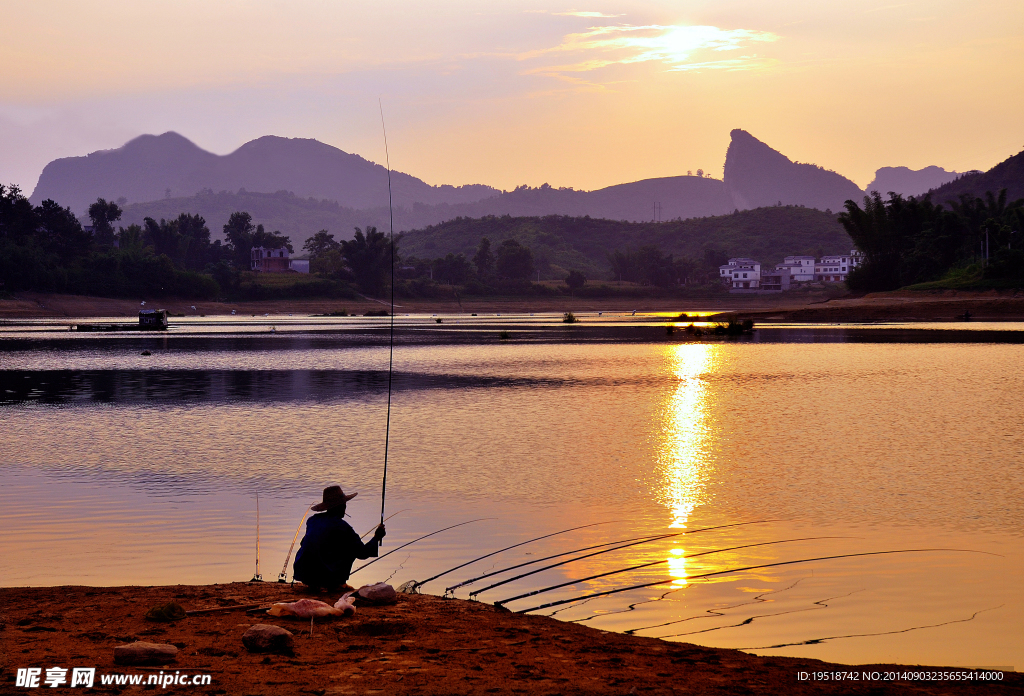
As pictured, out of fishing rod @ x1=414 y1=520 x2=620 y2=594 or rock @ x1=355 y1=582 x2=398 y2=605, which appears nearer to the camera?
rock @ x1=355 y1=582 x2=398 y2=605

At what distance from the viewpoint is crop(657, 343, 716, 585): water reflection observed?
14273 millimetres

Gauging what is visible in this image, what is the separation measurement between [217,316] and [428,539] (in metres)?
164

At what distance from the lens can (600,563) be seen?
11.3 metres

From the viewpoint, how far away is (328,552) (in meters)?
10.1

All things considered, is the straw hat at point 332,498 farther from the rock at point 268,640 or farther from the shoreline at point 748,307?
the shoreline at point 748,307

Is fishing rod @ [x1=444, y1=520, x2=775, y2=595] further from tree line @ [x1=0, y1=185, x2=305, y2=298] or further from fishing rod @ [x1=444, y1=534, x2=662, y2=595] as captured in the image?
tree line @ [x1=0, y1=185, x2=305, y2=298]

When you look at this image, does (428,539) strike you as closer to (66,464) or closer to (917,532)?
(917,532)

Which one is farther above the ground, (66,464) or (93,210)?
(93,210)

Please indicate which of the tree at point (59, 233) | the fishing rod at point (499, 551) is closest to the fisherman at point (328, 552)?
the fishing rod at point (499, 551)

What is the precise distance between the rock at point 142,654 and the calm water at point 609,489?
10.9ft

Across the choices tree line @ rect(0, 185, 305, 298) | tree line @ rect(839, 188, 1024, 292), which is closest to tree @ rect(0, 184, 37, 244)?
tree line @ rect(0, 185, 305, 298)

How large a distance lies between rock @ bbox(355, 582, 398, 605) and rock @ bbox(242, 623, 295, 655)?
64.2 inches

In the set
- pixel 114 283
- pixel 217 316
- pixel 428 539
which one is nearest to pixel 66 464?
pixel 428 539

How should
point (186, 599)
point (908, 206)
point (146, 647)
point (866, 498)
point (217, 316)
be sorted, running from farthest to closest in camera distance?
point (217, 316) < point (908, 206) < point (866, 498) < point (186, 599) < point (146, 647)
